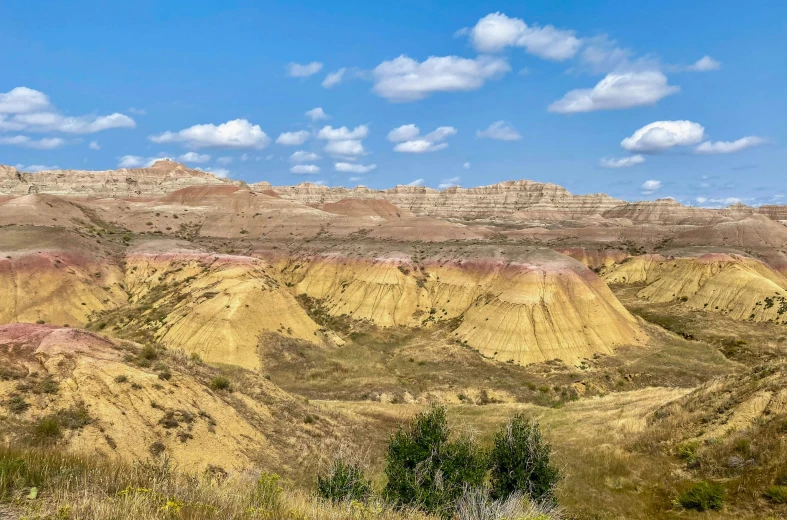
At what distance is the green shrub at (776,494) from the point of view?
12.0 m

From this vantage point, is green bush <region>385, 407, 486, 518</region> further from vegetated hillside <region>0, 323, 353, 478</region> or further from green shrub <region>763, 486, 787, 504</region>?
green shrub <region>763, 486, 787, 504</region>

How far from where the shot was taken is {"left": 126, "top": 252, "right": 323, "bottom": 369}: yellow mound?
40.7 metres

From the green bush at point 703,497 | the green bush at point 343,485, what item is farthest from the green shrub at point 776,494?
the green bush at point 343,485

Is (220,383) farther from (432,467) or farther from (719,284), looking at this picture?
(719,284)

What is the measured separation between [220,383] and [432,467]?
13188mm

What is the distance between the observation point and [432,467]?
1308cm

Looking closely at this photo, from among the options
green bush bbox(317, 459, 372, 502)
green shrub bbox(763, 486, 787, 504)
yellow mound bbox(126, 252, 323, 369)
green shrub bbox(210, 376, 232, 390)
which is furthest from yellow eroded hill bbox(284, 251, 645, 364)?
green bush bbox(317, 459, 372, 502)

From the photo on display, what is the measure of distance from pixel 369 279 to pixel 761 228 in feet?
303

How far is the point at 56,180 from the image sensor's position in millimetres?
153375

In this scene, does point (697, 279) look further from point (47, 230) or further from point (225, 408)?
point (47, 230)

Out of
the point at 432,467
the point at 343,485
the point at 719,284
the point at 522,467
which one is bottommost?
the point at 522,467

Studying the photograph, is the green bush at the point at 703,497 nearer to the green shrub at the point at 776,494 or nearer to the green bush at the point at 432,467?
the green shrub at the point at 776,494

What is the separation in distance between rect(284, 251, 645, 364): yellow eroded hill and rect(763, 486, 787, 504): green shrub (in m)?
33.4

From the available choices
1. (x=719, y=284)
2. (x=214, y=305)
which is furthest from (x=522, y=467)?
(x=719, y=284)
